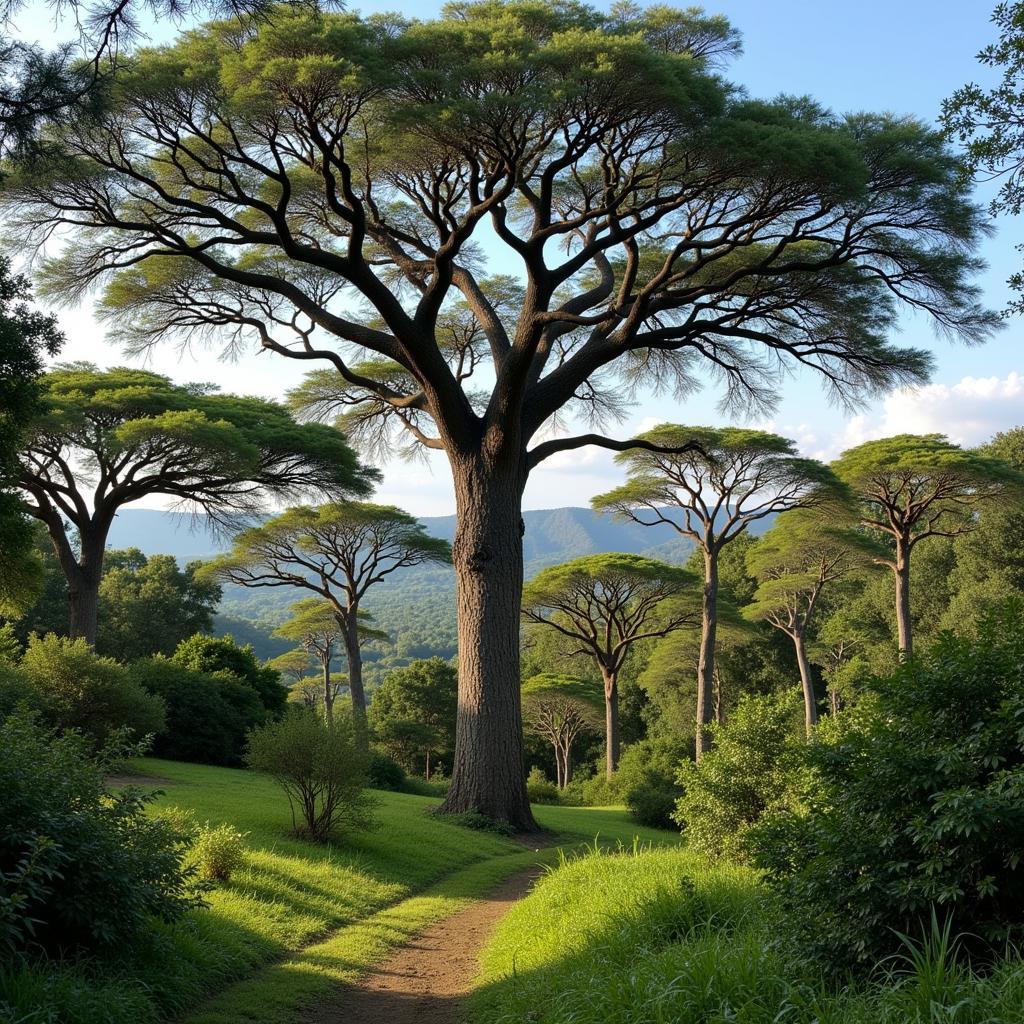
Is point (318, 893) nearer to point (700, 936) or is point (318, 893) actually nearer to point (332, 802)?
point (332, 802)

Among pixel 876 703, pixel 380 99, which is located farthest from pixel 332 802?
pixel 380 99

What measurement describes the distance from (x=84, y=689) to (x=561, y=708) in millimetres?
25501

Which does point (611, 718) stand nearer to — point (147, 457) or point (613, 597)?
point (613, 597)

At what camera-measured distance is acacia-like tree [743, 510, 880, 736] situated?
3134 cm

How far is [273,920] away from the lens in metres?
7.99

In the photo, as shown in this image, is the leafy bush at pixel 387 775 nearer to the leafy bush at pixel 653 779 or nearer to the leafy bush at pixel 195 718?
the leafy bush at pixel 195 718

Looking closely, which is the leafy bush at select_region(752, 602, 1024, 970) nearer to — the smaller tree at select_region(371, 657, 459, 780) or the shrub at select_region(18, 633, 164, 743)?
the shrub at select_region(18, 633, 164, 743)

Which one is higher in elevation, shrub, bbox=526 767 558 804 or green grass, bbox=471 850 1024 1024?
green grass, bbox=471 850 1024 1024

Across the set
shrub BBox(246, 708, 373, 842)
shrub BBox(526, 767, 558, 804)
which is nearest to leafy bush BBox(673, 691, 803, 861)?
shrub BBox(246, 708, 373, 842)

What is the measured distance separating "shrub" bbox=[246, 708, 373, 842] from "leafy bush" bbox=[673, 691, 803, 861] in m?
3.89

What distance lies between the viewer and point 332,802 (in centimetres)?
1135

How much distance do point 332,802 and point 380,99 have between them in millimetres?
→ 9242

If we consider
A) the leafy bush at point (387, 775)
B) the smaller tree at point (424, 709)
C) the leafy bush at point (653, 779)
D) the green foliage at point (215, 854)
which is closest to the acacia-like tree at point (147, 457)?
the leafy bush at point (387, 775)

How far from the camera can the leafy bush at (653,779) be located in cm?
2333
